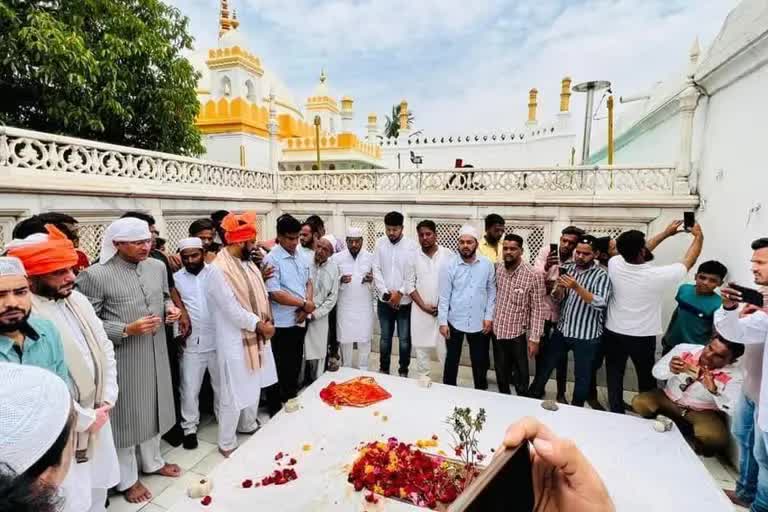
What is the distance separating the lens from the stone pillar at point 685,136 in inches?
183

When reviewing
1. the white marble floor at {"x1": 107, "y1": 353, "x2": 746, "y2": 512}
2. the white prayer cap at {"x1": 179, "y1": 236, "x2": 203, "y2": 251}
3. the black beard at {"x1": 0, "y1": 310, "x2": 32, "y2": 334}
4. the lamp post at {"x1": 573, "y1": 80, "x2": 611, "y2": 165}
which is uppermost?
the lamp post at {"x1": 573, "y1": 80, "x2": 611, "y2": 165}

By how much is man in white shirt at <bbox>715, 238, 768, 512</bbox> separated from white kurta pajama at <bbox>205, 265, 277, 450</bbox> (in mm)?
3053

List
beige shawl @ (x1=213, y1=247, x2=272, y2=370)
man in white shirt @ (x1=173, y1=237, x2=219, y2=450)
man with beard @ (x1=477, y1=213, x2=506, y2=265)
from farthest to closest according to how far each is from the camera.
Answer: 1. man with beard @ (x1=477, y1=213, x2=506, y2=265)
2. man in white shirt @ (x1=173, y1=237, x2=219, y2=450)
3. beige shawl @ (x1=213, y1=247, x2=272, y2=370)

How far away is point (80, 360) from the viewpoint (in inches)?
72.9

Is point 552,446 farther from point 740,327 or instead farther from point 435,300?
point 435,300

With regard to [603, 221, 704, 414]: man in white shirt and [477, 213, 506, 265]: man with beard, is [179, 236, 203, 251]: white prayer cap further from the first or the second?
[603, 221, 704, 414]: man in white shirt

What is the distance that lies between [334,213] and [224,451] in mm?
5798

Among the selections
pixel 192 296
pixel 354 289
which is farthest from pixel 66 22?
pixel 354 289

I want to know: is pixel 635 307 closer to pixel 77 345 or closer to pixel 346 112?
pixel 77 345

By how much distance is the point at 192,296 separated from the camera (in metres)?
2.99

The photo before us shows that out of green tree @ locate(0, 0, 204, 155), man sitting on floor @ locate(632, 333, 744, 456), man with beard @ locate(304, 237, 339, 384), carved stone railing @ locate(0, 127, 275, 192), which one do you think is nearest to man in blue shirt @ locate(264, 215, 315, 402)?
man with beard @ locate(304, 237, 339, 384)

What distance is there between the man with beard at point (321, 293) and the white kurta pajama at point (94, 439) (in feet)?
5.90

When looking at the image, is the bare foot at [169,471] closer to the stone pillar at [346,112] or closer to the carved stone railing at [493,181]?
the carved stone railing at [493,181]

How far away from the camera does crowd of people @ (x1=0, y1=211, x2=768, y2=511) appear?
190 centimetres
